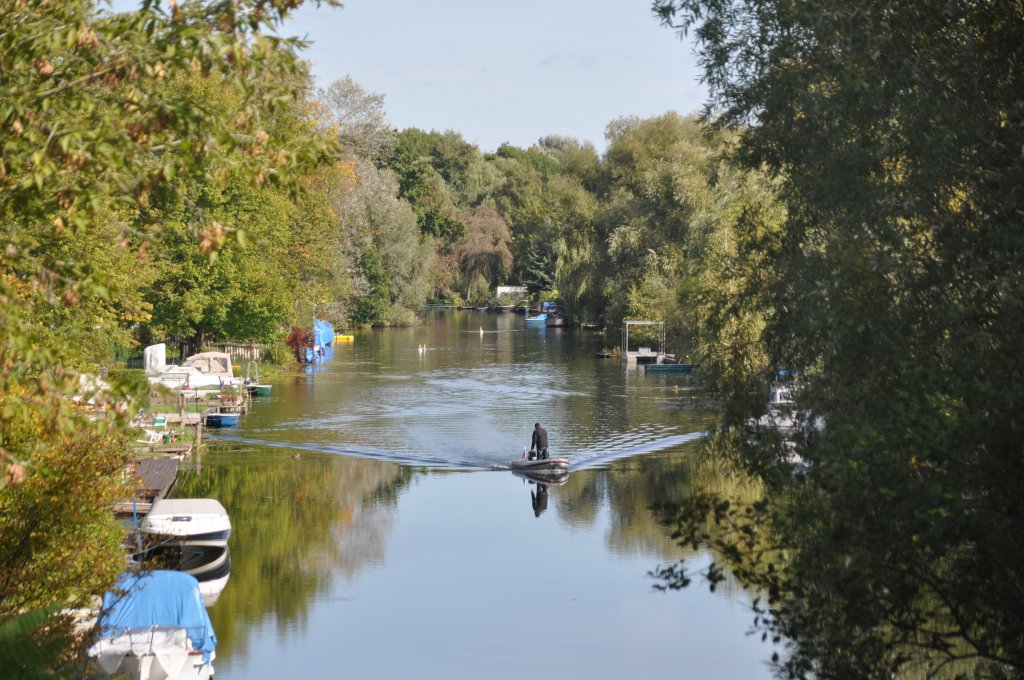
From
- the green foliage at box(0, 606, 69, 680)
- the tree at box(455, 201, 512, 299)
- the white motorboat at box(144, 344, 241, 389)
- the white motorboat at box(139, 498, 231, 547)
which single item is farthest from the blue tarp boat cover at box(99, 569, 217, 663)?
the tree at box(455, 201, 512, 299)

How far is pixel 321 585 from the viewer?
79.1ft

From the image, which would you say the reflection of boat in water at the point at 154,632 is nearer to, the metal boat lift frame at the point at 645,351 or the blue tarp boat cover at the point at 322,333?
the metal boat lift frame at the point at 645,351

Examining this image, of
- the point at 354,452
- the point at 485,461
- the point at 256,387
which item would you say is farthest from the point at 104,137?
the point at 256,387

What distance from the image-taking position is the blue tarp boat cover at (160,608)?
1786cm

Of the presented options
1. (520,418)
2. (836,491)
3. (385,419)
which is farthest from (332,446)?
(836,491)

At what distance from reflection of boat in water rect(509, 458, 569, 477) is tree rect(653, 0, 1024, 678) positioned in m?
17.3

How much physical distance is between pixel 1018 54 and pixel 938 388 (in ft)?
12.7

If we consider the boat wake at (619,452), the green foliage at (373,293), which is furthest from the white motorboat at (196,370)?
the green foliage at (373,293)

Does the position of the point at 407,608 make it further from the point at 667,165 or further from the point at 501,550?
the point at 667,165

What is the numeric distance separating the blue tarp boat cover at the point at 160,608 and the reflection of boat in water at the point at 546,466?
51.7 ft

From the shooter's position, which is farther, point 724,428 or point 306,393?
point 306,393

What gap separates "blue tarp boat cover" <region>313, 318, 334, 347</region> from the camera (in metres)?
66.5

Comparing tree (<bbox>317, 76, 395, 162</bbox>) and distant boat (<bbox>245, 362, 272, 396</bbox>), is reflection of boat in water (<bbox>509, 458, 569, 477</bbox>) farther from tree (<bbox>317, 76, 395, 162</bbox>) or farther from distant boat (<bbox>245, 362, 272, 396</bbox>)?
tree (<bbox>317, 76, 395, 162</bbox>)

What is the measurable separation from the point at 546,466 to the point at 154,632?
55.1 feet
